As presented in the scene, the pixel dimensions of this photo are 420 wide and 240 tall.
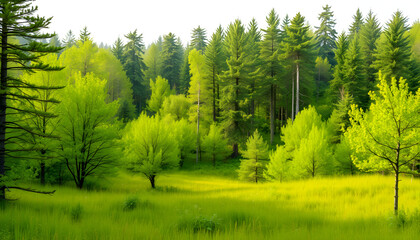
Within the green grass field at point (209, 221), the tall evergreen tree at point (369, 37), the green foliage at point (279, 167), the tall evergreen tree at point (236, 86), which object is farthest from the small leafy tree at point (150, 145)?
the tall evergreen tree at point (369, 37)

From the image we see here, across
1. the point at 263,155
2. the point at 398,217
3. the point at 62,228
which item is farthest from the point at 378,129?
the point at 263,155

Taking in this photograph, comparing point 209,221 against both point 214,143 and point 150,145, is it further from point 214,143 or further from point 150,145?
point 214,143

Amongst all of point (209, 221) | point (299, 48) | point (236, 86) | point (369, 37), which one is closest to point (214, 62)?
point (236, 86)

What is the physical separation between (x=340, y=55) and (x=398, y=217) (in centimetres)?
3663

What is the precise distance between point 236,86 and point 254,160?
12.5m

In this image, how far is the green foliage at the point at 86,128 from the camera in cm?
1291

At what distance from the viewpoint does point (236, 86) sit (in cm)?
2953

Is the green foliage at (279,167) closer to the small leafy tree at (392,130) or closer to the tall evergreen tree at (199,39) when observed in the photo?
the small leafy tree at (392,130)

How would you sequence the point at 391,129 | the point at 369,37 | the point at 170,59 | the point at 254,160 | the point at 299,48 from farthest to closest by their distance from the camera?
the point at 170,59 < the point at 369,37 < the point at 299,48 < the point at 254,160 < the point at 391,129

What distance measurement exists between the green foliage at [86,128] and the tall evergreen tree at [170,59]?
41.1 metres

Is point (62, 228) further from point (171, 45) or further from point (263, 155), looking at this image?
point (171, 45)

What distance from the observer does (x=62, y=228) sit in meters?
4.71

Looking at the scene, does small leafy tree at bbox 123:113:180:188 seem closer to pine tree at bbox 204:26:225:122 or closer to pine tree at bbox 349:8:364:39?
pine tree at bbox 204:26:225:122

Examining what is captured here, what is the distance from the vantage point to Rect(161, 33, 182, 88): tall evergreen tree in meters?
53.9
